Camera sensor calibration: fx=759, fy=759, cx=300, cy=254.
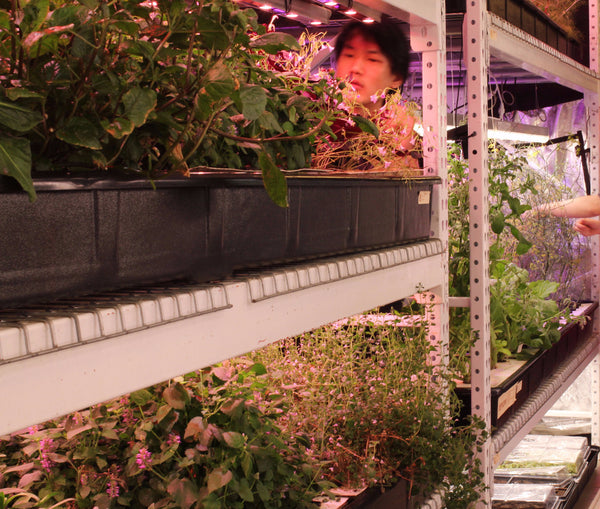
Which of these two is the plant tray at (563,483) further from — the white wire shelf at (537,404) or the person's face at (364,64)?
the person's face at (364,64)

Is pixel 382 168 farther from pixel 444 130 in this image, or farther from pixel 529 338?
pixel 529 338

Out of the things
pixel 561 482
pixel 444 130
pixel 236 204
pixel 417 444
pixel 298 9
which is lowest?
pixel 561 482

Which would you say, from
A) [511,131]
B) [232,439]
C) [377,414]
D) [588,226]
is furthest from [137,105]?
[588,226]

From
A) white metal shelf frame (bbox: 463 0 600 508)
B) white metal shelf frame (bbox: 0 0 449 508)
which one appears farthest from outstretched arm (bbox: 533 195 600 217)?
white metal shelf frame (bbox: 0 0 449 508)

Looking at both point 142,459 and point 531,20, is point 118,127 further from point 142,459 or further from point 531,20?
point 531,20

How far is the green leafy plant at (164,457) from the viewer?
1201 millimetres

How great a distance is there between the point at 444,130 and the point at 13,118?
4.46 ft

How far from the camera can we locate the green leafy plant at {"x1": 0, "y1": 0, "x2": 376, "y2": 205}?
2.39ft

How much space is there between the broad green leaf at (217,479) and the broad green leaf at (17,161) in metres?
0.62

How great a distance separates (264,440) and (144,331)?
0.62m

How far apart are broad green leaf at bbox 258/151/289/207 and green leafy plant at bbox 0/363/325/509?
45 cm

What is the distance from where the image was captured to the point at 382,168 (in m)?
1.63

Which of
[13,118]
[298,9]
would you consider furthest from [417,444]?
[13,118]

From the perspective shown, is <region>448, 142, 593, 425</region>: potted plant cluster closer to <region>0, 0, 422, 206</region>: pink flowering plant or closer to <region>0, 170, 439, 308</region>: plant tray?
<region>0, 170, 439, 308</region>: plant tray
